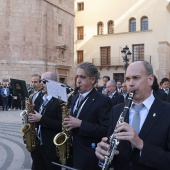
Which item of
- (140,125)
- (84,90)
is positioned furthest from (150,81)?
(84,90)

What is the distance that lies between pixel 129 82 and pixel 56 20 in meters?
26.3

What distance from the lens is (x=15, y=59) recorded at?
2550cm

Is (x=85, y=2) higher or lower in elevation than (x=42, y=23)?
higher

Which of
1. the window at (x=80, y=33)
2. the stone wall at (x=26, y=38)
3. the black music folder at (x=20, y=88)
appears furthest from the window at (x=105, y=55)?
the black music folder at (x=20, y=88)

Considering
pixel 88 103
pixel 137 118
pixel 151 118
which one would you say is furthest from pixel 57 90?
pixel 151 118

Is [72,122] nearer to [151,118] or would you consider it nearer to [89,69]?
[89,69]

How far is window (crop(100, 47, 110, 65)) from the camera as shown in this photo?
1475 inches

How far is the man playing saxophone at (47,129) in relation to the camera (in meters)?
4.51

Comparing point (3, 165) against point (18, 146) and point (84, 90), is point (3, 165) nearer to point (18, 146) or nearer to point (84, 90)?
point (18, 146)

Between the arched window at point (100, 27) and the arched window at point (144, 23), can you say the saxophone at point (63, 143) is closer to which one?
the arched window at point (144, 23)

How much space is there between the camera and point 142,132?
8.68 ft

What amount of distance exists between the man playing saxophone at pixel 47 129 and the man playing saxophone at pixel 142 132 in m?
1.69

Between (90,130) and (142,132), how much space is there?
3.98ft

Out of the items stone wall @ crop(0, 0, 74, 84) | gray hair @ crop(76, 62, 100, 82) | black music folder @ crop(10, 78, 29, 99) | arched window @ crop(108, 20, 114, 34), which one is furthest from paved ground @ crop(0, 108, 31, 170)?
arched window @ crop(108, 20, 114, 34)
